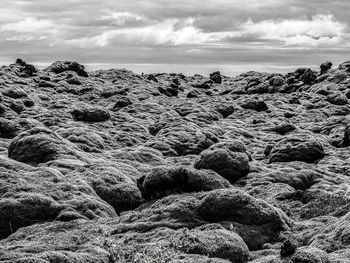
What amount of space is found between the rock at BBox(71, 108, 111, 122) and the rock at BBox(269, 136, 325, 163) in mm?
21924

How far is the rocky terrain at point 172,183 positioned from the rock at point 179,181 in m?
0.05

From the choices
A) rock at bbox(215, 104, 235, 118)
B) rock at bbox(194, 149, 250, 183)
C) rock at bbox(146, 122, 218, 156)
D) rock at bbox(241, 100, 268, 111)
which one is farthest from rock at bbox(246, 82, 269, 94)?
rock at bbox(194, 149, 250, 183)

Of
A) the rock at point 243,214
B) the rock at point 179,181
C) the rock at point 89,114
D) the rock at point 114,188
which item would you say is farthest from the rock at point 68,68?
the rock at point 243,214

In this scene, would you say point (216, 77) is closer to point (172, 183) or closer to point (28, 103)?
point (28, 103)

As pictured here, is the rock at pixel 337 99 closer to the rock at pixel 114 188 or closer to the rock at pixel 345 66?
the rock at pixel 345 66

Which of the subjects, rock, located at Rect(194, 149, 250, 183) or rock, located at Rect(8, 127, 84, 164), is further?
rock, located at Rect(8, 127, 84, 164)

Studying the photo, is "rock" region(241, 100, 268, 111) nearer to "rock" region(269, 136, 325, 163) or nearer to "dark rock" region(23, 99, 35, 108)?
"dark rock" region(23, 99, 35, 108)

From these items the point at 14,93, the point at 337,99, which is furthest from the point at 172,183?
the point at 337,99

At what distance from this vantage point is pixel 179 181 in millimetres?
23266

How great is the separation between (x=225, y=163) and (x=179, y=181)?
34.4 ft

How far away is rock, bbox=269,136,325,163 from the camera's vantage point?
39.8 meters

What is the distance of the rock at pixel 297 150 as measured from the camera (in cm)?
3984

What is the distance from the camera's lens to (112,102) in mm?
72812

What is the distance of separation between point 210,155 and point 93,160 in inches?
359
